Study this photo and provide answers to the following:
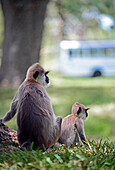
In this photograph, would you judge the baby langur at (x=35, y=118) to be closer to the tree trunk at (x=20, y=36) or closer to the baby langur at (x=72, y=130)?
the baby langur at (x=72, y=130)

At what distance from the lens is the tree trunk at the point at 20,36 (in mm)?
15617

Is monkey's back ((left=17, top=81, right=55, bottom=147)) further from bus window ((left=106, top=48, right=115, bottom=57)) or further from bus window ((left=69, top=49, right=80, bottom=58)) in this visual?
bus window ((left=106, top=48, right=115, bottom=57))

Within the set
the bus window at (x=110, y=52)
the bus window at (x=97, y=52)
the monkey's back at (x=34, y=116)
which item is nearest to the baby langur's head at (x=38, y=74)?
the monkey's back at (x=34, y=116)

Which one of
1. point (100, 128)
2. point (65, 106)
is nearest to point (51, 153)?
point (100, 128)

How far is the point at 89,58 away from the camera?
119ft

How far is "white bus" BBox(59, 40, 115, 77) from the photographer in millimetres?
36281

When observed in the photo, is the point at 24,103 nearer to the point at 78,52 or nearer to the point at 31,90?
the point at 31,90

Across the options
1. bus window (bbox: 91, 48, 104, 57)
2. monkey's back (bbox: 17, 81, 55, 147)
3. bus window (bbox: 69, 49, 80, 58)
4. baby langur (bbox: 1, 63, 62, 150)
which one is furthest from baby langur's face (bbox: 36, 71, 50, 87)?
bus window (bbox: 69, 49, 80, 58)

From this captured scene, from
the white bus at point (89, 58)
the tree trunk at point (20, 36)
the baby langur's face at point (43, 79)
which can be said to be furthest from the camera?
the white bus at point (89, 58)

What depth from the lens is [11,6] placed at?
15719 mm

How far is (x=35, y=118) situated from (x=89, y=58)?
32.9 m

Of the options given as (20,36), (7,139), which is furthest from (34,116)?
(20,36)

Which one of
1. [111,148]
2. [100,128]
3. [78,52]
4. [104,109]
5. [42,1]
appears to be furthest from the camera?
[78,52]

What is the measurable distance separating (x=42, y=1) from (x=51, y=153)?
41.4ft
